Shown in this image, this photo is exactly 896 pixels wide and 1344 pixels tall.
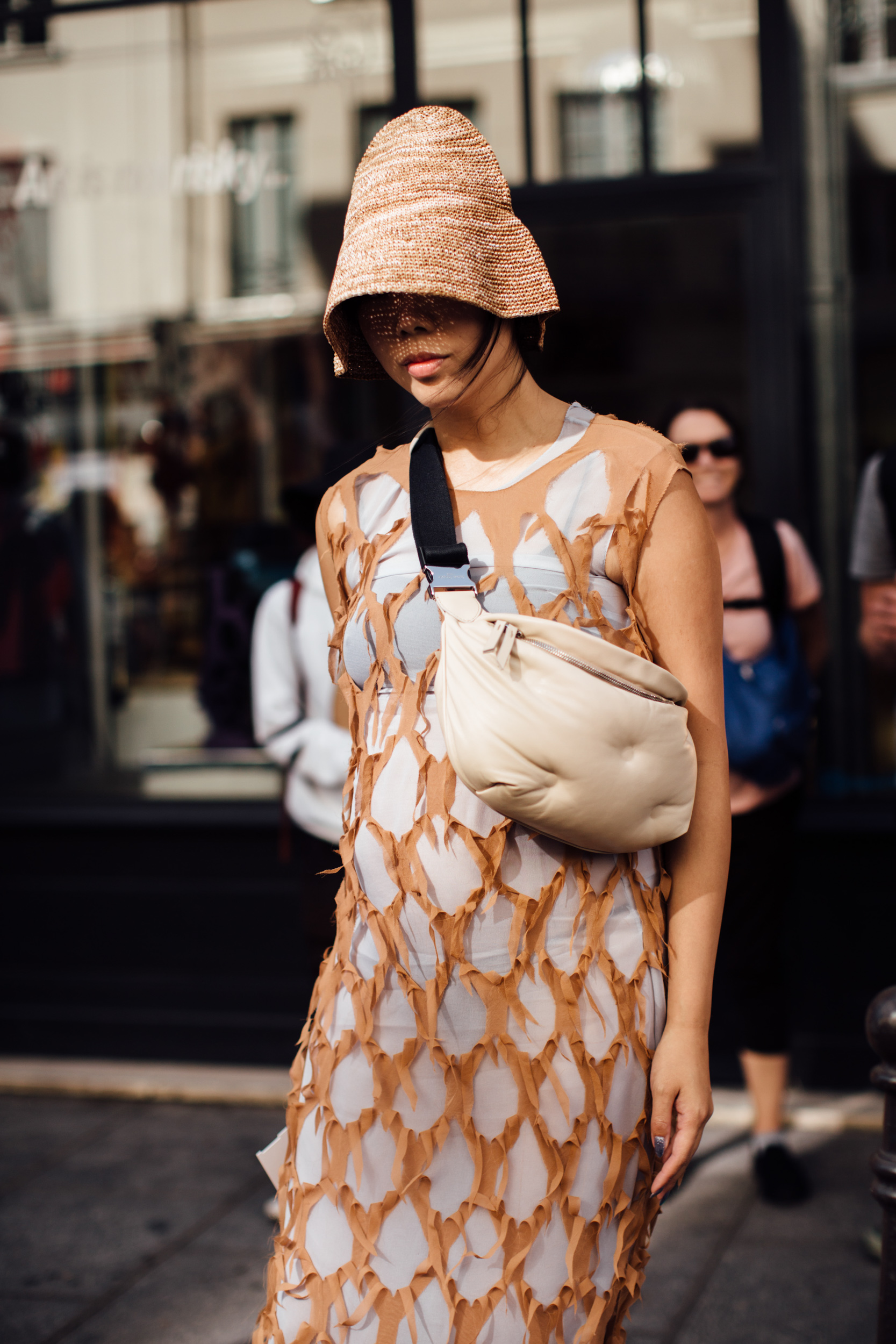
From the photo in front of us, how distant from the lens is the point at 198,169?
5.70 metres

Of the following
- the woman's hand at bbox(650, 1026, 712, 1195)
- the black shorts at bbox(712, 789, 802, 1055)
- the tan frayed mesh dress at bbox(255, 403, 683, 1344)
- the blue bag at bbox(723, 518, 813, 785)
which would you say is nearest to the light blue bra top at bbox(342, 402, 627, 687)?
the tan frayed mesh dress at bbox(255, 403, 683, 1344)

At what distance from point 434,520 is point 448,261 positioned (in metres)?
0.32

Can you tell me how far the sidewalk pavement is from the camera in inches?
129

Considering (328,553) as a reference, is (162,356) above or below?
above

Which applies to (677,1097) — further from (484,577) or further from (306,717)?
(306,717)

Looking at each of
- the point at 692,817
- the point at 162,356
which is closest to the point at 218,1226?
the point at 692,817

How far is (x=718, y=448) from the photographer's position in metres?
3.88

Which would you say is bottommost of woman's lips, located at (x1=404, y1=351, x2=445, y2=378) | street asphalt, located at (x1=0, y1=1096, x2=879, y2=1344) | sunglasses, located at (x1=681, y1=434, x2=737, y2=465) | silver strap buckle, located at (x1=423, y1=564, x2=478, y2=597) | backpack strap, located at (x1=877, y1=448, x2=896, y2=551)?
street asphalt, located at (x1=0, y1=1096, x2=879, y2=1344)

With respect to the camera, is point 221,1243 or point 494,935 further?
point 221,1243

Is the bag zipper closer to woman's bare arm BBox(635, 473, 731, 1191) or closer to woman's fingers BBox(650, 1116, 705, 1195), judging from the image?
woman's bare arm BBox(635, 473, 731, 1191)

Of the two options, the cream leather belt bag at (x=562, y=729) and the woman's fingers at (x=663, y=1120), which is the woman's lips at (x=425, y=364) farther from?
the woman's fingers at (x=663, y=1120)

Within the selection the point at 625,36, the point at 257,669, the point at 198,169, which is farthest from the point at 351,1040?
the point at 198,169

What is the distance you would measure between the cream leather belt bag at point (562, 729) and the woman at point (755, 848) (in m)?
2.29

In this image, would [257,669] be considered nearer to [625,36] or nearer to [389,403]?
[389,403]
